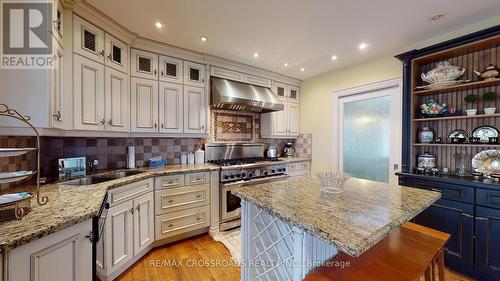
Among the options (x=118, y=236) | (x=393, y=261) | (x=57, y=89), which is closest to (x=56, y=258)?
(x=118, y=236)

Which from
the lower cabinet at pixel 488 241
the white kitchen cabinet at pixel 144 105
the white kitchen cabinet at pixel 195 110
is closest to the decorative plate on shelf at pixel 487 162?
the lower cabinet at pixel 488 241

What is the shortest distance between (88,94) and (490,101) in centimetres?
390

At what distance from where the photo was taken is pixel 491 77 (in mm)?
1896

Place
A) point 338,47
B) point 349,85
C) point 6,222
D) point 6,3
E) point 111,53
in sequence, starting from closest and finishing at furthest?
point 6,222 < point 6,3 < point 111,53 < point 338,47 < point 349,85

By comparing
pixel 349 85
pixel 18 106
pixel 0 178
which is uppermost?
pixel 349 85

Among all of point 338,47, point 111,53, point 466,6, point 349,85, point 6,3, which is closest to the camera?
point 6,3

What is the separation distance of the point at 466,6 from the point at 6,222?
3.50 m

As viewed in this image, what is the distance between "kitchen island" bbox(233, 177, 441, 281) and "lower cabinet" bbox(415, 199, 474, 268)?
2.96 ft

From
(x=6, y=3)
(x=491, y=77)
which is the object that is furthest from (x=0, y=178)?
(x=491, y=77)

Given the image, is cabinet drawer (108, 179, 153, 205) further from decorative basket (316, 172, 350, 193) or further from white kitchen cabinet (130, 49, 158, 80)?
decorative basket (316, 172, 350, 193)

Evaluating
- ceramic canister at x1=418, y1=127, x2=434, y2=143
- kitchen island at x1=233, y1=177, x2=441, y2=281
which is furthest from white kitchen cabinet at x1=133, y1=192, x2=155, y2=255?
ceramic canister at x1=418, y1=127, x2=434, y2=143

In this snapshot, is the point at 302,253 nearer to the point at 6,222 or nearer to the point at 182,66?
the point at 6,222

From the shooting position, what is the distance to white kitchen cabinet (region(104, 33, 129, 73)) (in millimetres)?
2057

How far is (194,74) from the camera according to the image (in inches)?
111
